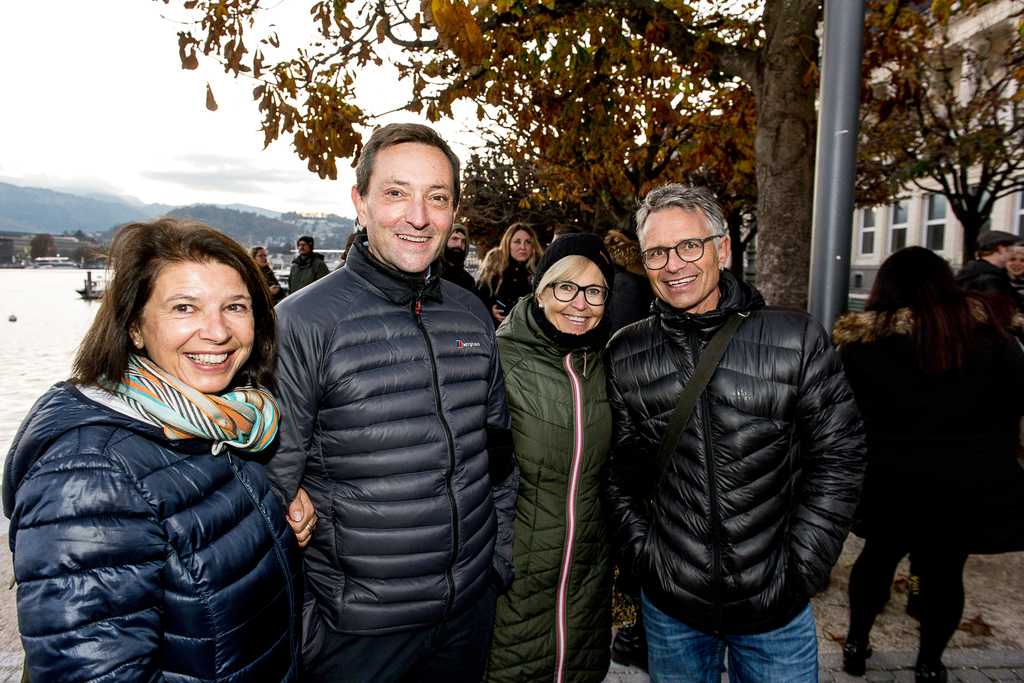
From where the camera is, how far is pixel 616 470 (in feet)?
7.07

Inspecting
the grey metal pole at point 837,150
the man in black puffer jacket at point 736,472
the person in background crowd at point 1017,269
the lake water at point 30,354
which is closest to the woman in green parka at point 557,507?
the man in black puffer jacket at point 736,472

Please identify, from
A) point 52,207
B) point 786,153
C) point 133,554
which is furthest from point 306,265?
point 52,207

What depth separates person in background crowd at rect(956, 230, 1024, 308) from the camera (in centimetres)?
400

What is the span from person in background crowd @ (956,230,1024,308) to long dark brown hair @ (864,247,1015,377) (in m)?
1.38

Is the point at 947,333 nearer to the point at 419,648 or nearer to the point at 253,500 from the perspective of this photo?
the point at 419,648

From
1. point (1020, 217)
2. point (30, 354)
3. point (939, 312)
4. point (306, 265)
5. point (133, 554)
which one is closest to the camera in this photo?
point (133, 554)

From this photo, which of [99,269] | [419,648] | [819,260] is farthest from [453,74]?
[419,648]

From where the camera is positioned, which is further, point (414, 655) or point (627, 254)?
point (627, 254)

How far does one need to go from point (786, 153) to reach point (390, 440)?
11.5 feet

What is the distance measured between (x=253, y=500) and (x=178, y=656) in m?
0.35

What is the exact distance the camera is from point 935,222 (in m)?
17.7

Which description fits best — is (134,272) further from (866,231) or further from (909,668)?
(866,231)

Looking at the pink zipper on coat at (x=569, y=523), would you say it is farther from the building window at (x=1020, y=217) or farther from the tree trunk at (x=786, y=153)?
the building window at (x=1020, y=217)

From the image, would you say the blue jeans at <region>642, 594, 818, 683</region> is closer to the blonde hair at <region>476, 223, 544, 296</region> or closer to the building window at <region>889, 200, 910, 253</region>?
the blonde hair at <region>476, 223, 544, 296</region>
